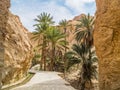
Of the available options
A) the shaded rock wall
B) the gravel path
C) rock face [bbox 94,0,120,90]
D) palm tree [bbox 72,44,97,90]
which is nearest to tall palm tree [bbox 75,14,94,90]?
palm tree [bbox 72,44,97,90]

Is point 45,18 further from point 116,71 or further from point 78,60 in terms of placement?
point 116,71

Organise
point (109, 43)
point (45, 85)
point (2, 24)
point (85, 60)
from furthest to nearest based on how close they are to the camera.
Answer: point (85, 60) → point (45, 85) → point (109, 43) → point (2, 24)


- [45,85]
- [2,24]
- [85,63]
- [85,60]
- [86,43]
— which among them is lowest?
[45,85]

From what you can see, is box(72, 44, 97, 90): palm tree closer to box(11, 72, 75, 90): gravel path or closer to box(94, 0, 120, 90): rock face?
box(11, 72, 75, 90): gravel path

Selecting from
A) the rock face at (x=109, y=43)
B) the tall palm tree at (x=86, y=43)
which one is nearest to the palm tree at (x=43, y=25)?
the tall palm tree at (x=86, y=43)

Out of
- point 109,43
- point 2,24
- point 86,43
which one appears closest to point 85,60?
point 86,43

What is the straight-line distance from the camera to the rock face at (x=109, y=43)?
25.7ft

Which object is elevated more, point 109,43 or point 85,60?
point 85,60

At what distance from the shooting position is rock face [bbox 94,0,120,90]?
7.83 metres

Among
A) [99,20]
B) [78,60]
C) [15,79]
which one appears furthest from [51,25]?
[99,20]

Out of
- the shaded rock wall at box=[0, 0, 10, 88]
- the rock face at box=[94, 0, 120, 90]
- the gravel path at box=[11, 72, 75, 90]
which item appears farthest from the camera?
the gravel path at box=[11, 72, 75, 90]

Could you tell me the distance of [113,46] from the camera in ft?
26.5

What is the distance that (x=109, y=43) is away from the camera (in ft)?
27.1

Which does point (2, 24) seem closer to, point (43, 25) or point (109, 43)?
point (109, 43)
